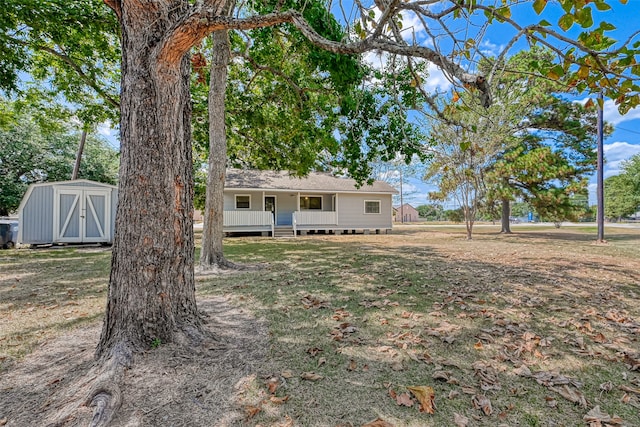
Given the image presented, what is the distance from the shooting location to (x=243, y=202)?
18.2 metres

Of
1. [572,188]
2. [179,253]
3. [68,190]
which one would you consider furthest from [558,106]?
[68,190]

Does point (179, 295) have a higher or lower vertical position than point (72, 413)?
higher

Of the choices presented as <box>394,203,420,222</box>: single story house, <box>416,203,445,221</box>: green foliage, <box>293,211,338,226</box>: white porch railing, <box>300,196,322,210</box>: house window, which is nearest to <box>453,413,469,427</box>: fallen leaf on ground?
<box>293,211,338,226</box>: white porch railing

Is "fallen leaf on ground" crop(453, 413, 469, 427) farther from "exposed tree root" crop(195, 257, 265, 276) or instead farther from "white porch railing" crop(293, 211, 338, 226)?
"white porch railing" crop(293, 211, 338, 226)

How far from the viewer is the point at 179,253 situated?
2.53 m

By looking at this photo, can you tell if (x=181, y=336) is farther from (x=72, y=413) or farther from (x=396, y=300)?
(x=396, y=300)

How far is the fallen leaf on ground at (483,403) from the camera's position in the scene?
1800 mm

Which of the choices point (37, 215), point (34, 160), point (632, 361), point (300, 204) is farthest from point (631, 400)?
point (34, 160)

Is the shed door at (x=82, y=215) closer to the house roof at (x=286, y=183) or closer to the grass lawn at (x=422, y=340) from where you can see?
the house roof at (x=286, y=183)

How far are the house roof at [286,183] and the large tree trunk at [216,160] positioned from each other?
10.1 meters

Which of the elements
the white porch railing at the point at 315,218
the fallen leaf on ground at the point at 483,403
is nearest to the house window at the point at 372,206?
the white porch railing at the point at 315,218

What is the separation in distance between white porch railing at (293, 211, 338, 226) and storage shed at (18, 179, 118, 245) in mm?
9304

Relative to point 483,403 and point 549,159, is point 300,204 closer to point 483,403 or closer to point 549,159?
point 549,159

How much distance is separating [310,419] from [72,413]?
1.41 meters
